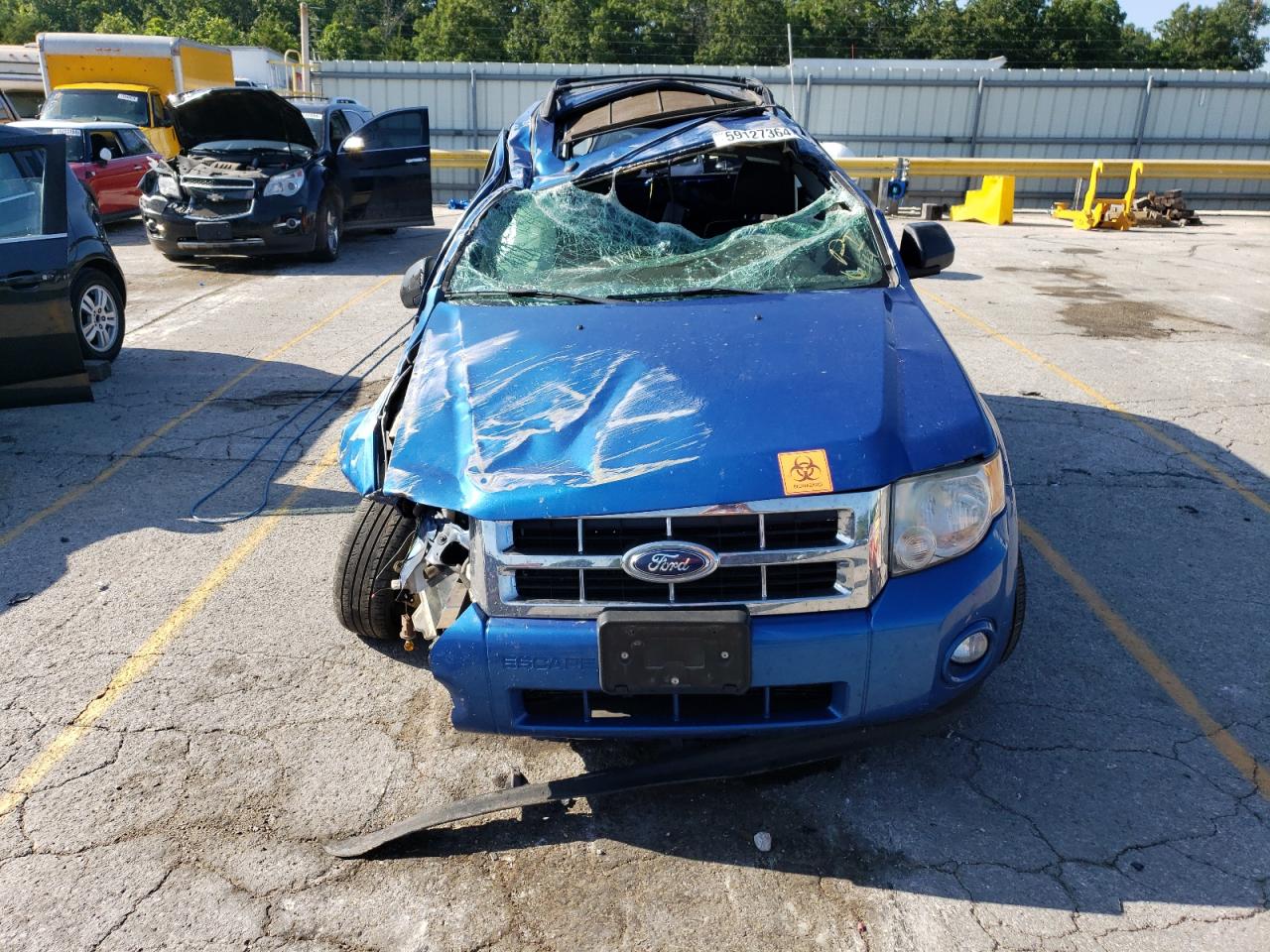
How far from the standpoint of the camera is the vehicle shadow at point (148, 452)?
481 cm

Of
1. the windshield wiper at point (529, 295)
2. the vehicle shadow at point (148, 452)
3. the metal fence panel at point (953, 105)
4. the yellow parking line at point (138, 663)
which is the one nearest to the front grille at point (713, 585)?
the windshield wiper at point (529, 295)

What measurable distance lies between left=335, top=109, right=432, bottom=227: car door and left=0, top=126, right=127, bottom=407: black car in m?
5.81

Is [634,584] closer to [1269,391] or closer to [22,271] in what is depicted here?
[22,271]

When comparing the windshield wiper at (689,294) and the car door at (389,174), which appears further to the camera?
the car door at (389,174)

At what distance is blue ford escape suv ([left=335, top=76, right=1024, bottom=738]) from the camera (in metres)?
2.58

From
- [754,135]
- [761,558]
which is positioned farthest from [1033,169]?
[761,558]

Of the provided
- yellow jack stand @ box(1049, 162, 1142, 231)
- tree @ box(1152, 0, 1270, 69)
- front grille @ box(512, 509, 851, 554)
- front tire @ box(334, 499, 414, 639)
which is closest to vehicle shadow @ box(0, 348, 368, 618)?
front tire @ box(334, 499, 414, 639)

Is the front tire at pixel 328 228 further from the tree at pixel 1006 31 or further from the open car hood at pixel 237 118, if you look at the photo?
the tree at pixel 1006 31

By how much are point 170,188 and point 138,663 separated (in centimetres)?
902

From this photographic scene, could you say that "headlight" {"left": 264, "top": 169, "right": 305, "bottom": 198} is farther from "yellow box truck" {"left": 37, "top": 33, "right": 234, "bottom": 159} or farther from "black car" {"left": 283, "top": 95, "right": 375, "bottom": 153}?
"yellow box truck" {"left": 37, "top": 33, "right": 234, "bottom": 159}

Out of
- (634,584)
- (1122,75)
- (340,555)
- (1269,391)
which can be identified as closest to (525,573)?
(634,584)

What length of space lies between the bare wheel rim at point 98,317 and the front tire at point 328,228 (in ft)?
14.6

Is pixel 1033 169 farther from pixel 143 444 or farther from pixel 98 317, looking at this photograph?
pixel 143 444

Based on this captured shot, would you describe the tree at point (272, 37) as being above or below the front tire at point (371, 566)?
above
